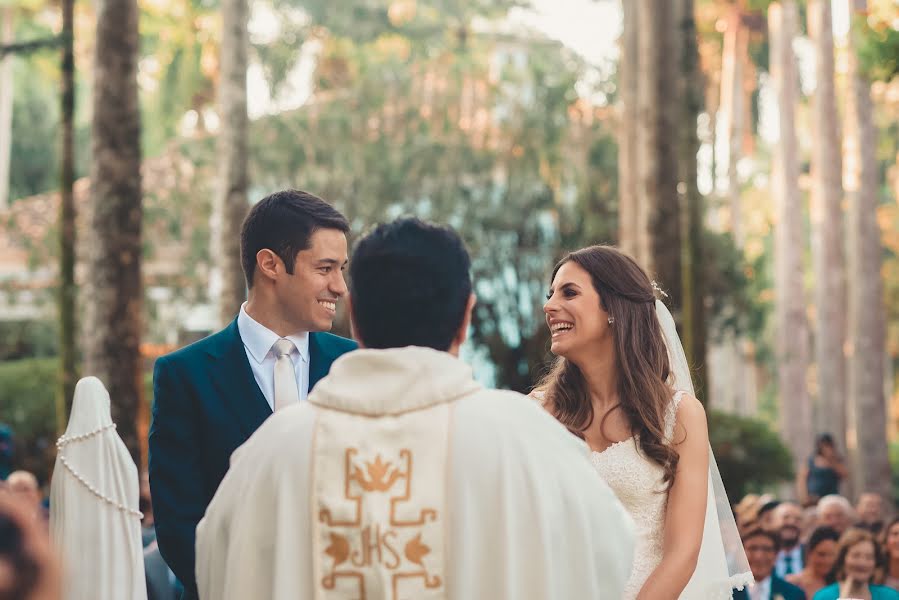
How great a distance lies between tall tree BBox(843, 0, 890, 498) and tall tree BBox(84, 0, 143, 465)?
1390cm

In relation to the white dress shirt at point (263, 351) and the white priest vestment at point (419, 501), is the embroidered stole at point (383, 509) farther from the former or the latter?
the white dress shirt at point (263, 351)

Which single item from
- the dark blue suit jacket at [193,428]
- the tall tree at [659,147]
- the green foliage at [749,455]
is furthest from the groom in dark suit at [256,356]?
the green foliage at [749,455]

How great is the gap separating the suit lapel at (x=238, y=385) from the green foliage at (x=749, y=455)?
19.6 m

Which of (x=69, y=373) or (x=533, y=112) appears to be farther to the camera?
(x=533, y=112)

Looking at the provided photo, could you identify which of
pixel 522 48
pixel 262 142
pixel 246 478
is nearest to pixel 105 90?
pixel 246 478

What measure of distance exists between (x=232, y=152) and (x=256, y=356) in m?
15.0

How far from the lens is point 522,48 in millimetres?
40594

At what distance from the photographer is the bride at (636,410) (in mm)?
4969

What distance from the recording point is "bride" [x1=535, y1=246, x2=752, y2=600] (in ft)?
16.3

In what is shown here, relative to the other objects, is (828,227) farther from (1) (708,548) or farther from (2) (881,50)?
(1) (708,548)

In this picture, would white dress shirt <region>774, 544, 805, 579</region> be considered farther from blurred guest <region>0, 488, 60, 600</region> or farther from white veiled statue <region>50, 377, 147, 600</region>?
blurred guest <region>0, 488, 60, 600</region>

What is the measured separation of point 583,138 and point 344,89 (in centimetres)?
445

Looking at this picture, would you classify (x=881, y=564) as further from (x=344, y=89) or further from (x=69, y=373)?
(x=344, y=89)

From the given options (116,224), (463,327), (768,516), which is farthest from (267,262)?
(116,224)
